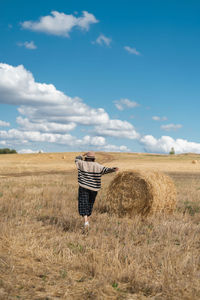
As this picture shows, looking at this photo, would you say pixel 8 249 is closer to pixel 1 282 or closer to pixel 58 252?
pixel 58 252

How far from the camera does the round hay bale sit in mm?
10797

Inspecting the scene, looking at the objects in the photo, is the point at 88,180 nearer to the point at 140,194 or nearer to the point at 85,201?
the point at 85,201

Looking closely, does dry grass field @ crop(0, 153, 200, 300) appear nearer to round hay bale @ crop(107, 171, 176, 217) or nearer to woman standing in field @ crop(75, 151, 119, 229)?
woman standing in field @ crop(75, 151, 119, 229)

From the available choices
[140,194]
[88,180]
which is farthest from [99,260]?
[140,194]

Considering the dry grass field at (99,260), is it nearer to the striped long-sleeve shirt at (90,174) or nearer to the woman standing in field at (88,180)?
the woman standing in field at (88,180)

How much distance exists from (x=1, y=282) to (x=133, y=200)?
21.6ft

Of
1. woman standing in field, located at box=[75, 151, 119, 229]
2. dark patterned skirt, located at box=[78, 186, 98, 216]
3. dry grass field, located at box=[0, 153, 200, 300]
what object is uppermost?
woman standing in field, located at box=[75, 151, 119, 229]

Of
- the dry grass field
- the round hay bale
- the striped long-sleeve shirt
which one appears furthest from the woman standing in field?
the round hay bale

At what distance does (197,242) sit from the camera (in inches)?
293

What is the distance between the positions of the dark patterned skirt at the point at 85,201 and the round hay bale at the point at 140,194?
235 centimetres

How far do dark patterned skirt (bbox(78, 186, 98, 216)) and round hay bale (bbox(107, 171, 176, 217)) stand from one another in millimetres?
2351

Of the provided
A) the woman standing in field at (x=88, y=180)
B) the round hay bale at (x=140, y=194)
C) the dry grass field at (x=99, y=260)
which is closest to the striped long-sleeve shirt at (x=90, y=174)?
the woman standing in field at (x=88, y=180)

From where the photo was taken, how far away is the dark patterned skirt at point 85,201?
8805 mm

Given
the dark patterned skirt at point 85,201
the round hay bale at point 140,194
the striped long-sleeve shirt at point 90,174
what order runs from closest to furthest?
the dark patterned skirt at point 85,201, the striped long-sleeve shirt at point 90,174, the round hay bale at point 140,194
